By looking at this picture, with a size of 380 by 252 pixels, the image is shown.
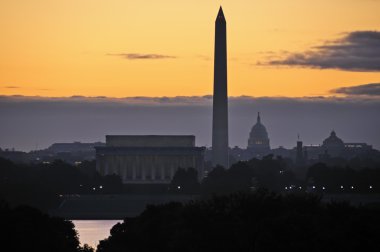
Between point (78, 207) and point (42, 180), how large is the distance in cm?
1892

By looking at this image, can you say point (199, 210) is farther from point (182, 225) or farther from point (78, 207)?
point (78, 207)

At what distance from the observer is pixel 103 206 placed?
177875 mm

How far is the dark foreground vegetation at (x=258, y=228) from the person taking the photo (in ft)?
255

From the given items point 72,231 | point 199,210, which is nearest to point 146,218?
point 72,231

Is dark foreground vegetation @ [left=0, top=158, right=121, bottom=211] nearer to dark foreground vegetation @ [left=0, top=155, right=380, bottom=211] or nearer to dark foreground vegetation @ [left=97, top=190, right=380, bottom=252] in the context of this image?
dark foreground vegetation @ [left=0, top=155, right=380, bottom=211]

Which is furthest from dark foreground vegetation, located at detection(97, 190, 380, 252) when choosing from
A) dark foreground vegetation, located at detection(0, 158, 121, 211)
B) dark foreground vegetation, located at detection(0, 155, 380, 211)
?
dark foreground vegetation, located at detection(0, 155, 380, 211)

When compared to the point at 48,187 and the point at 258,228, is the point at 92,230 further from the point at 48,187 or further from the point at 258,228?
the point at 258,228

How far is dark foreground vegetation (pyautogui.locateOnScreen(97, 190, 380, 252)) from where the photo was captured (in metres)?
77.8

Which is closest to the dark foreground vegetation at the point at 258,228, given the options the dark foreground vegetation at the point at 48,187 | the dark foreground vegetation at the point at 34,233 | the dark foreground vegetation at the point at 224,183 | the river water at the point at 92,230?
the dark foreground vegetation at the point at 34,233

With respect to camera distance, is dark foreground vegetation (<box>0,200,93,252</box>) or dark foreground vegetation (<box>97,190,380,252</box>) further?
dark foreground vegetation (<box>0,200,93,252</box>)

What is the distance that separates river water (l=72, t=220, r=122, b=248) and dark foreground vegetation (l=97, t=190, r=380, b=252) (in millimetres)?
17902

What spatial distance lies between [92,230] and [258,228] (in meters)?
57.2

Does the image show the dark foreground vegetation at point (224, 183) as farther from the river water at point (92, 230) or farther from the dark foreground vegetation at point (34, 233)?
the dark foreground vegetation at point (34, 233)

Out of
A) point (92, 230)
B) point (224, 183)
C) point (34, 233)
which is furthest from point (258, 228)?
point (224, 183)
